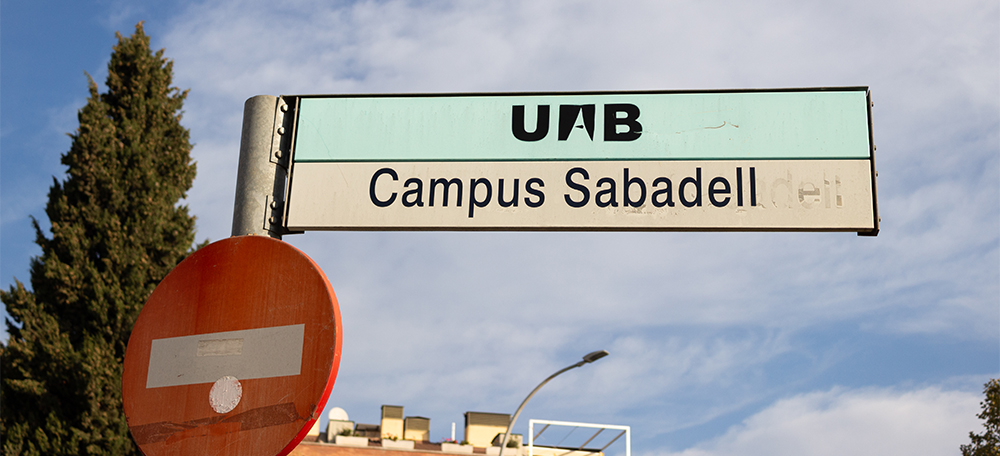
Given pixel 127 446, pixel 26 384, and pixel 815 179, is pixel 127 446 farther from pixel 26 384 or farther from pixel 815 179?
pixel 815 179

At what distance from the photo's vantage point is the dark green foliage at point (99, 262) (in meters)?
13.5

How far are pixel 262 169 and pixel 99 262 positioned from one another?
43.2 ft

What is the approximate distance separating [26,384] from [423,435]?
1254 inches

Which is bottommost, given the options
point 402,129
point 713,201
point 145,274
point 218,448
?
point 218,448

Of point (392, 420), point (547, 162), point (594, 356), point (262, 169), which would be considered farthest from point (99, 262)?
point (392, 420)

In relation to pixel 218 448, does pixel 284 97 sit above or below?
above

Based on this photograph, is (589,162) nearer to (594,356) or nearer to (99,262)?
(99,262)

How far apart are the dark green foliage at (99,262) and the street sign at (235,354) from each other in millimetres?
11731

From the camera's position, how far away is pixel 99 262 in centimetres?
1486

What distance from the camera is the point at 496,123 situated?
3367 mm

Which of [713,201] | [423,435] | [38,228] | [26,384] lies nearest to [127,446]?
[26,384]

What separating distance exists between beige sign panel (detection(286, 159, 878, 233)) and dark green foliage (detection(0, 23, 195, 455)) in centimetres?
1165

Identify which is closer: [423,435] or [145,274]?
[145,274]

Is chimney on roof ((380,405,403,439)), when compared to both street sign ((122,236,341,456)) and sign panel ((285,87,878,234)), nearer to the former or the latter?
sign panel ((285,87,878,234))
